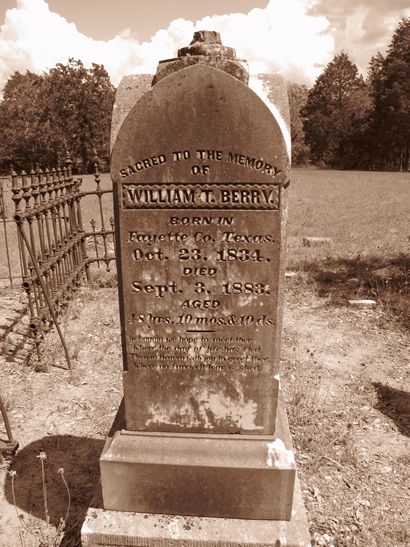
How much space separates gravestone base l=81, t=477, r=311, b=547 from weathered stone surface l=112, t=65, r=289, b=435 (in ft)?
1.61

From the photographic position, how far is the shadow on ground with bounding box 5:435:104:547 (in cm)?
301

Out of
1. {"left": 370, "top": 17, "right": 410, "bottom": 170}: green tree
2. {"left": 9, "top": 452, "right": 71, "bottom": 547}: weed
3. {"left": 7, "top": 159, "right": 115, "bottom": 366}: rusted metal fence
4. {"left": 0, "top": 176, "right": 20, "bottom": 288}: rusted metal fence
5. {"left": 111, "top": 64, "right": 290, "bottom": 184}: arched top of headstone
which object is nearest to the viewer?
{"left": 111, "top": 64, "right": 290, "bottom": 184}: arched top of headstone

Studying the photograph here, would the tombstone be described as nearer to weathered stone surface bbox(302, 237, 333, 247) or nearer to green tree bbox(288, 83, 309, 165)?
weathered stone surface bbox(302, 237, 333, 247)

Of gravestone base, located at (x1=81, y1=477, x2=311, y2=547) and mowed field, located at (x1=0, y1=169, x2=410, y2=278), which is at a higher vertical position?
mowed field, located at (x1=0, y1=169, x2=410, y2=278)

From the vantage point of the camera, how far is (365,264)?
8.65 meters

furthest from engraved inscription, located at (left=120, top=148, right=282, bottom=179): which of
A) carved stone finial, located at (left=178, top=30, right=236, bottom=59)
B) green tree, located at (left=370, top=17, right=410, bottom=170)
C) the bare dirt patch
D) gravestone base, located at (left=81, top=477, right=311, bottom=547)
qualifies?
green tree, located at (left=370, top=17, right=410, bottom=170)

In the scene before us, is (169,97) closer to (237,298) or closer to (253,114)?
(253,114)

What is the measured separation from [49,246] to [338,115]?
5079 cm

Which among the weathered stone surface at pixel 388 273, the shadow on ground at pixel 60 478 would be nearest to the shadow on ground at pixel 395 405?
the shadow on ground at pixel 60 478

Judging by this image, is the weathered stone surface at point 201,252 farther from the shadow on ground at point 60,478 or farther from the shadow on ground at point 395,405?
the shadow on ground at point 395,405

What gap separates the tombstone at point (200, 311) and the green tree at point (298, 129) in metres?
52.7

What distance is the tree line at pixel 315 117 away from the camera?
143 ft

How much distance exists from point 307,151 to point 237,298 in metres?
59.4

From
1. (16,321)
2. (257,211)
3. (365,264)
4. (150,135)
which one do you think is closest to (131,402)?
(257,211)
